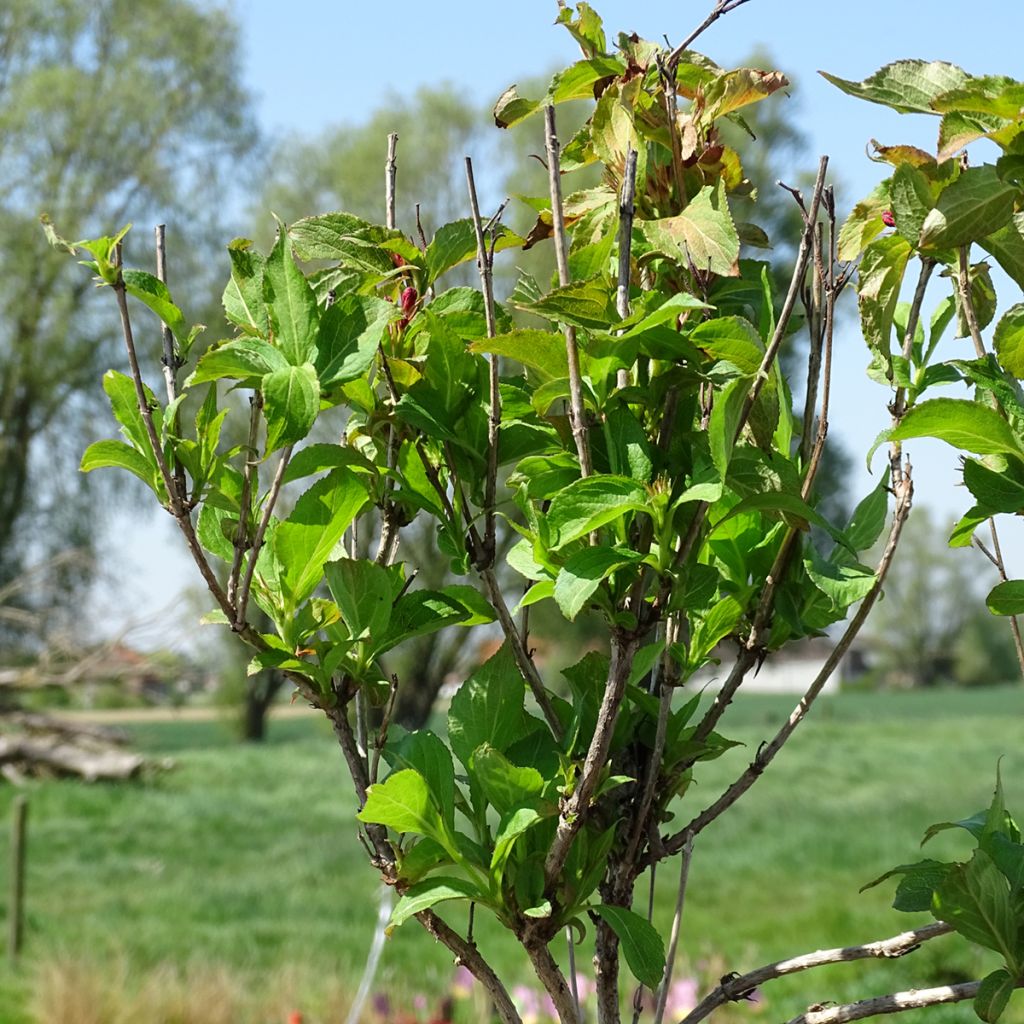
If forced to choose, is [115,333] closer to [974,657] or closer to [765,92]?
[765,92]

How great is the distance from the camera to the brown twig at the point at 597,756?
661mm

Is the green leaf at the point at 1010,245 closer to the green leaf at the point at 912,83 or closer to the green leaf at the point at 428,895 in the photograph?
the green leaf at the point at 912,83

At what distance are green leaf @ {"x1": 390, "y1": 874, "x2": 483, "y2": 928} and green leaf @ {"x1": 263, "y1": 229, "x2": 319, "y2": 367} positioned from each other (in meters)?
0.31

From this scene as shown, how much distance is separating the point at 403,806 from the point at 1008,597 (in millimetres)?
386

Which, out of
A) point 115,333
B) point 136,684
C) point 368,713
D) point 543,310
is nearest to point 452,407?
point 543,310

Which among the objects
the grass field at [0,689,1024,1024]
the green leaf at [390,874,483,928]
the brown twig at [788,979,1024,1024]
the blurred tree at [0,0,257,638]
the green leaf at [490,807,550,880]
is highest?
the blurred tree at [0,0,257,638]

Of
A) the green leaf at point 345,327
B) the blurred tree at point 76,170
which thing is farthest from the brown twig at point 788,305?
the blurred tree at point 76,170

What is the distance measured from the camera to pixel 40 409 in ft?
44.7

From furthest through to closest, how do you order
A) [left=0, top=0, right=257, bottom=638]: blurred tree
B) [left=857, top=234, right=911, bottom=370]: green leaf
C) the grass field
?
1. [left=0, top=0, right=257, bottom=638]: blurred tree
2. the grass field
3. [left=857, top=234, right=911, bottom=370]: green leaf

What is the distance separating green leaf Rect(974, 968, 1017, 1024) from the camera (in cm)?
73

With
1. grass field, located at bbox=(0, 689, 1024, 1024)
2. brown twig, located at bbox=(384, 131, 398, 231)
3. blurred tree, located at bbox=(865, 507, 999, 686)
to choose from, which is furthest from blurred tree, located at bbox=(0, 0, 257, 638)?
blurred tree, located at bbox=(865, 507, 999, 686)

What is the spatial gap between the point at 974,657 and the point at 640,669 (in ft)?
140

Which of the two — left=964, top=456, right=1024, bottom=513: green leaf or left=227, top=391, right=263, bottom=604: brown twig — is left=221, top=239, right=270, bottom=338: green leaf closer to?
left=227, top=391, right=263, bottom=604: brown twig

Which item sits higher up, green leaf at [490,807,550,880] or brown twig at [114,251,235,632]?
brown twig at [114,251,235,632]
